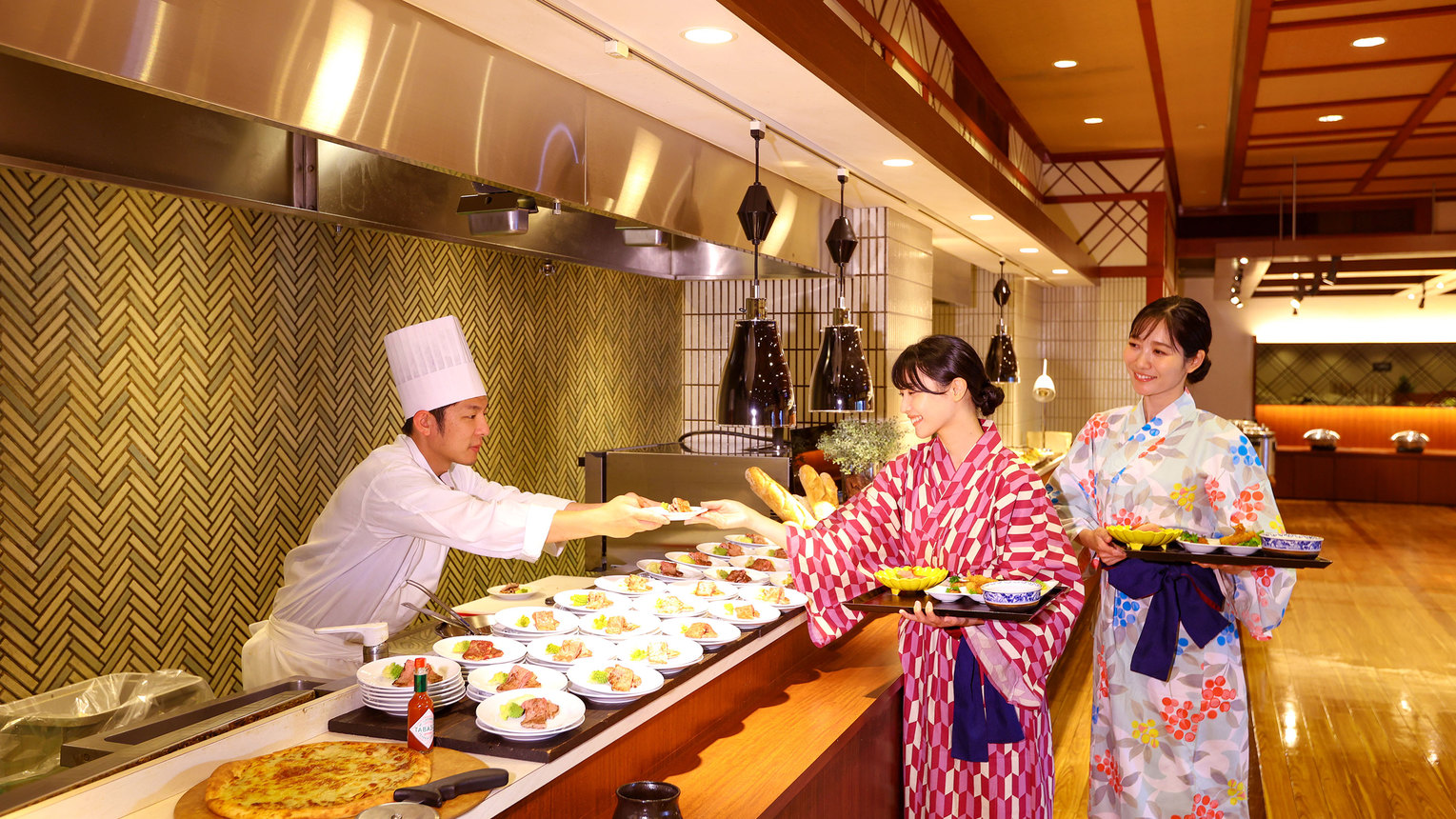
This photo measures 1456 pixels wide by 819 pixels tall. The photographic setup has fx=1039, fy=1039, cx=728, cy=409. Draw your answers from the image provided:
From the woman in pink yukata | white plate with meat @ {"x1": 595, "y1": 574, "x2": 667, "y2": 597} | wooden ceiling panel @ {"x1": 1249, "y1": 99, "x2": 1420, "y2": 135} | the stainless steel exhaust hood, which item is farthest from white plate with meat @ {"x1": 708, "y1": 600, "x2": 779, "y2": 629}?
wooden ceiling panel @ {"x1": 1249, "y1": 99, "x2": 1420, "y2": 135}

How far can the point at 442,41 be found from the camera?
2.39 m

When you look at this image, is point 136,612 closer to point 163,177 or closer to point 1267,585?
point 163,177

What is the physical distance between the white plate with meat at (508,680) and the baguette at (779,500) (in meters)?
1.53

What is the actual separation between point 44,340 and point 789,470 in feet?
8.88

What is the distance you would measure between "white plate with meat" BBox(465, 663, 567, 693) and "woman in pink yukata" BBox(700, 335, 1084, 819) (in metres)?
0.85

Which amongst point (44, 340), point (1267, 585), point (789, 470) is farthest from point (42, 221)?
point (1267, 585)

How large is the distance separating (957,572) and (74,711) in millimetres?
2555

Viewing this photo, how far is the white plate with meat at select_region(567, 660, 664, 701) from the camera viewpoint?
7.08 feet

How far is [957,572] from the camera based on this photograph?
8.71 feet

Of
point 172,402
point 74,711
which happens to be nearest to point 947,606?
point 74,711

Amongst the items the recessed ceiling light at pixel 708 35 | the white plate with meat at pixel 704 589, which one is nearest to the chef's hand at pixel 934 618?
the white plate with meat at pixel 704 589

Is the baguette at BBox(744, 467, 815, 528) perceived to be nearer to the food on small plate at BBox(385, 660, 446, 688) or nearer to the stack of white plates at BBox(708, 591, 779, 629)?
the stack of white plates at BBox(708, 591, 779, 629)

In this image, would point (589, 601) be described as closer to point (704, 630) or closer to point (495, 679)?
point (704, 630)

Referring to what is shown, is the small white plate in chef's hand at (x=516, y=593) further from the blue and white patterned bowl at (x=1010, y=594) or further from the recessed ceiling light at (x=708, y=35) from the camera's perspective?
the recessed ceiling light at (x=708, y=35)
